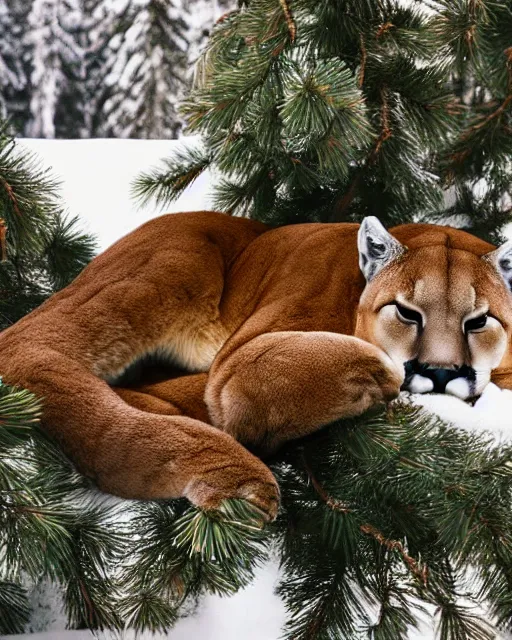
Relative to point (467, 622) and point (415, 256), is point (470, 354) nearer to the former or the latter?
point (415, 256)

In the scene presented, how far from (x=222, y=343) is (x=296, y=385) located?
187 millimetres

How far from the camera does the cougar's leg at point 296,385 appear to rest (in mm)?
990

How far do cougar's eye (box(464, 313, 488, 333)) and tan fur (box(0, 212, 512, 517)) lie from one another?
0.04ft

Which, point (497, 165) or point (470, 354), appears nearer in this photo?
point (470, 354)

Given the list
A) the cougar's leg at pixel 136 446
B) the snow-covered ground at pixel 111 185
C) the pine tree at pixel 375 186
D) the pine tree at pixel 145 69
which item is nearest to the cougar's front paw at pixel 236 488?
the cougar's leg at pixel 136 446

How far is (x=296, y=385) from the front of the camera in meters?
1.00

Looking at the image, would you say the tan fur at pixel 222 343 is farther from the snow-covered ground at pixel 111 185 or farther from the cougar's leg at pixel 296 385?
the snow-covered ground at pixel 111 185

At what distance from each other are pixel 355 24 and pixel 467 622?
0.76 m

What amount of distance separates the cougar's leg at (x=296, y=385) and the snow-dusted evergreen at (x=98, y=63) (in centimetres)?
99

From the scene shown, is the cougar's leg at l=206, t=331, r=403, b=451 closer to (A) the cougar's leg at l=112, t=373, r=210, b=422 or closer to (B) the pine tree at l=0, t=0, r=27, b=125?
(A) the cougar's leg at l=112, t=373, r=210, b=422

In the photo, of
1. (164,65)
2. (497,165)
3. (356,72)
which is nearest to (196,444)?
(356,72)

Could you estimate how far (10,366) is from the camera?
1.07 meters

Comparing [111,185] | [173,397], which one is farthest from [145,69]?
[173,397]

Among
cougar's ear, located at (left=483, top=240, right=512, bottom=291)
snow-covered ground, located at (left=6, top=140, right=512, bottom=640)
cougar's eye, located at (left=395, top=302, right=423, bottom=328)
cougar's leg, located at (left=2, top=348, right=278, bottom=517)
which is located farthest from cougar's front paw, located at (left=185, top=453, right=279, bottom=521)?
snow-covered ground, located at (left=6, top=140, right=512, bottom=640)
